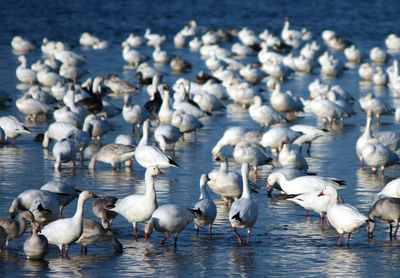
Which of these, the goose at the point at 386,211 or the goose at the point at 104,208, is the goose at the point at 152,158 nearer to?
the goose at the point at 104,208

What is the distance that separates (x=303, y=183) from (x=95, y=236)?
3832 mm

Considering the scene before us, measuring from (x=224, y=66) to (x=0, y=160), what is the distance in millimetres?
16427

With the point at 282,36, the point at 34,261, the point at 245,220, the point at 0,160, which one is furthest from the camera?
the point at 282,36

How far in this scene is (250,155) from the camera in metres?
14.1

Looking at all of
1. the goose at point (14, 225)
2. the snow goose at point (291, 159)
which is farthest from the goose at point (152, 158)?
the goose at point (14, 225)

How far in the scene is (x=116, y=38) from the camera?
44.4m

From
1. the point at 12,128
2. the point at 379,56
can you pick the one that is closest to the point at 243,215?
the point at 12,128

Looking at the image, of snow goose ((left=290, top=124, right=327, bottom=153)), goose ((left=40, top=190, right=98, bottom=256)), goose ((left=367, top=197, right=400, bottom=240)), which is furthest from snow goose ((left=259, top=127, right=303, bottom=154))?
goose ((left=40, top=190, right=98, bottom=256))

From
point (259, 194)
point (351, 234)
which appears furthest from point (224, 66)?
point (351, 234)

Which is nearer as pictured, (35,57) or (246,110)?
(246,110)

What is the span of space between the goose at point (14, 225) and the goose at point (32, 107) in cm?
1027

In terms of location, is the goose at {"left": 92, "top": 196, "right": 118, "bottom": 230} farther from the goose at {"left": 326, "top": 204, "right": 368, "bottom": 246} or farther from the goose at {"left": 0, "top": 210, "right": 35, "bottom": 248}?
the goose at {"left": 326, "top": 204, "right": 368, "bottom": 246}

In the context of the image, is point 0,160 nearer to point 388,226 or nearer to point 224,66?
point 388,226

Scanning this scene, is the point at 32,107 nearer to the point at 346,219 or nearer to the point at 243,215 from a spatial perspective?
the point at 243,215
